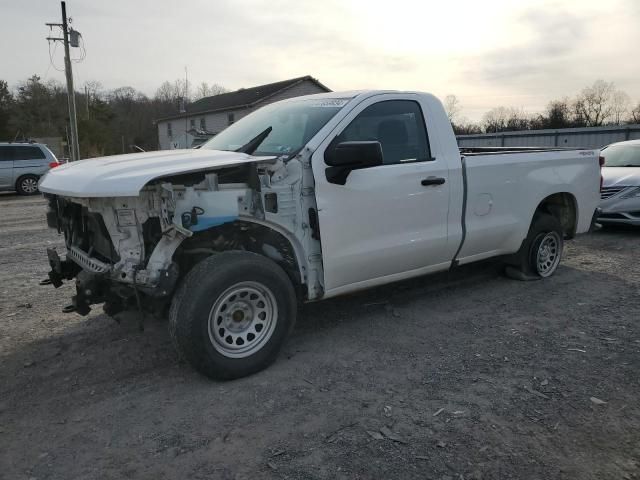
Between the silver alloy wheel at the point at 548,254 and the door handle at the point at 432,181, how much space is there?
6.78 ft

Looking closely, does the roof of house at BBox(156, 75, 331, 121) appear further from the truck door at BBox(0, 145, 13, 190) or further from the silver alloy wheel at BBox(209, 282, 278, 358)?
the silver alloy wheel at BBox(209, 282, 278, 358)

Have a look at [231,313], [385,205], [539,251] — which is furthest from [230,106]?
[231,313]

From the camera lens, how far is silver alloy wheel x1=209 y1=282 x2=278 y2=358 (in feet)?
11.7

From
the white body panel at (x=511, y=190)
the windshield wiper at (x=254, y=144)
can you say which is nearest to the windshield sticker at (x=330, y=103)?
the windshield wiper at (x=254, y=144)

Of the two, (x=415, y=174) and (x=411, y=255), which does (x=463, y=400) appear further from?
(x=415, y=174)

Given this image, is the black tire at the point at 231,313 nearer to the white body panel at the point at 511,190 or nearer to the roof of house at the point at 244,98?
the white body panel at the point at 511,190

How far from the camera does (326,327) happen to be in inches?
185

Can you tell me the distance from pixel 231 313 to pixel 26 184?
55.6 ft

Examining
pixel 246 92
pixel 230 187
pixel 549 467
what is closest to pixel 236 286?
pixel 230 187

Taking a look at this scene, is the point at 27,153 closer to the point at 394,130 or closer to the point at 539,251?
the point at 394,130

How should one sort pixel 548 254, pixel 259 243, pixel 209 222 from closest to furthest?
pixel 209 222
pixel 259 243
pixel 548 254

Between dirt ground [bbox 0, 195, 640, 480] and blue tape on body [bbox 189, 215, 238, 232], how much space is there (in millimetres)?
1106

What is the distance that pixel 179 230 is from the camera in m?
3.37

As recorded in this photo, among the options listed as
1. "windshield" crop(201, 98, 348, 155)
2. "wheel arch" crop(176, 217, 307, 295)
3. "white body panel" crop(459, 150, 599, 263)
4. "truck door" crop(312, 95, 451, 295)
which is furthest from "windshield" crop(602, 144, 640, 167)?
"wheel arch" crop(176, 217, 307, 295)
